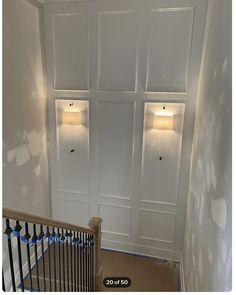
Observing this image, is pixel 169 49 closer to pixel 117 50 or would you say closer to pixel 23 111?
pixel 117 50

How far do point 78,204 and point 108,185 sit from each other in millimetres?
643

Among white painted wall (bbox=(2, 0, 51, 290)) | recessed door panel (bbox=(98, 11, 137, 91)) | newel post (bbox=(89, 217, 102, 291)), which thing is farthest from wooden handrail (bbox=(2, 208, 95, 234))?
recessed door panel (bbox=(98, 11, 137, 91))

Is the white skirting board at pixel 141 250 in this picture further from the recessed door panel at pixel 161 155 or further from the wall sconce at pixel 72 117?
the wall sconce at pixel 72 117

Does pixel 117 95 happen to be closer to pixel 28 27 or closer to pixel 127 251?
pixel 28 27

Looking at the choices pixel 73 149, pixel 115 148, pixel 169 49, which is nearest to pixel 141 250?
pixel 115 148

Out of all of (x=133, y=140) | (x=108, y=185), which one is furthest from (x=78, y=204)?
(x=133, y=140)

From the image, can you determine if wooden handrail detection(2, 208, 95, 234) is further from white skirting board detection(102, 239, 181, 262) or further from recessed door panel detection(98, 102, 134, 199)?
white skirting board detection(102, 239, 181, 262)

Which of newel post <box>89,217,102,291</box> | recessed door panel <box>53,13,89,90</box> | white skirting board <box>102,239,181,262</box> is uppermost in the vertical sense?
recessed door panel <box>53,13,89,90</box>

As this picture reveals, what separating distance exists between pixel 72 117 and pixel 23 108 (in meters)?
0.69

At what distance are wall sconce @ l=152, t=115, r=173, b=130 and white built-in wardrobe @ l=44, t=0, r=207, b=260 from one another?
0.21 feet

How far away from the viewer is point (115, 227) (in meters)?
3.79

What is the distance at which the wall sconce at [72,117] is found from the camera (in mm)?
3439

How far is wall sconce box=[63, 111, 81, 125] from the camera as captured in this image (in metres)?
3.44

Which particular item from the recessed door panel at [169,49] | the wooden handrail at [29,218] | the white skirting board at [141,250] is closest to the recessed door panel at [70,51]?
the recessed door panel at [169,49]
